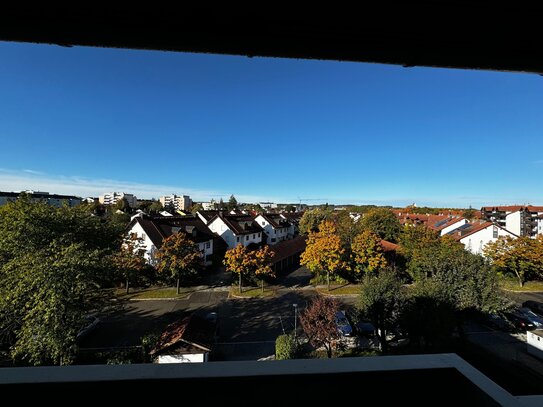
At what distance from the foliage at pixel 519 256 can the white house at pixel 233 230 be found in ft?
67.0

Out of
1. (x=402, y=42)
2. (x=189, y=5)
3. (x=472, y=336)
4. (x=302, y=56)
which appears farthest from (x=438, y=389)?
(x=472, y=336)

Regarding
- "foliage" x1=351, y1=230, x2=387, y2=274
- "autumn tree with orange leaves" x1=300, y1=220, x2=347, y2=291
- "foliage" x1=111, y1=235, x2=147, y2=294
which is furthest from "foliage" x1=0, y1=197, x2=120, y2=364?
"foliage" x1=351, y1=230, x2=387, y2=274

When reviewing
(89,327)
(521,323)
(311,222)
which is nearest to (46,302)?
(89,327)

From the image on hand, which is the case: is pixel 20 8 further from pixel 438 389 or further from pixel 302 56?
pixel 438 389

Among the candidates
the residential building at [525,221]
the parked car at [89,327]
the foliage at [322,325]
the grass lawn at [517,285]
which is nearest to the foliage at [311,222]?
the grass lawn at [517,285]

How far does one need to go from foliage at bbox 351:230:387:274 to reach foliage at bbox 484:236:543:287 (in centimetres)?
919

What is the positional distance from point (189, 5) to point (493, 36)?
63.7 inches

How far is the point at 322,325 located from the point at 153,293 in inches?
483

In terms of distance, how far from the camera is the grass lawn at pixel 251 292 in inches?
666

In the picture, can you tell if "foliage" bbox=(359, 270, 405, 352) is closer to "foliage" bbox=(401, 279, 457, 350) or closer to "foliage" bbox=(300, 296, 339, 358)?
"foliage" bbox=(401, 279, 457, 350)

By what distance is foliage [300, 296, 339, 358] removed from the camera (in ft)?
30.9

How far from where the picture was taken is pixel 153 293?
17.1m

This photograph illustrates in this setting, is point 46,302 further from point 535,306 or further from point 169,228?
point 535,306

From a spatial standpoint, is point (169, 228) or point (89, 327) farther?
point (169, 228)
